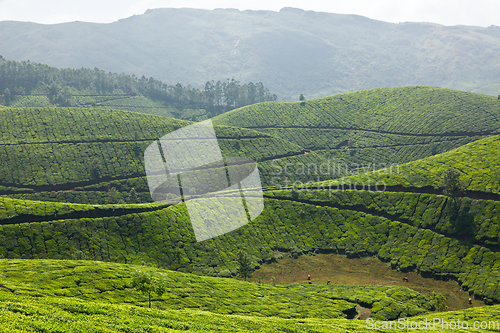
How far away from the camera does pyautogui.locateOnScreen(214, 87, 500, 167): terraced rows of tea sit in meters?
148

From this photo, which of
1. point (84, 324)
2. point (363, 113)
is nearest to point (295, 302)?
point (84, 324)

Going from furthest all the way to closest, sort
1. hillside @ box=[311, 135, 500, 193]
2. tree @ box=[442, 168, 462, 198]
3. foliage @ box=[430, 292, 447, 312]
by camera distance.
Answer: hillside @ box=[311, 135, 500, 193]
tree @ box=[442, 168, 462, 198]
foliage @ box=[430, 292, 447, 312]

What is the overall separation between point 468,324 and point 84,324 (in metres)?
44.8

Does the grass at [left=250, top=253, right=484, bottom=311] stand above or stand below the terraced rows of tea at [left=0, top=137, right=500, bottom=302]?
below

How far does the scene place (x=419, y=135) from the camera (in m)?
155

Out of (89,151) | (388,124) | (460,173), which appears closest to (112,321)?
(460,173)

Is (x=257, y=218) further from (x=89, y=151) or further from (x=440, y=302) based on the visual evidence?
(x=89, y=151)

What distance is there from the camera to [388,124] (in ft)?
554

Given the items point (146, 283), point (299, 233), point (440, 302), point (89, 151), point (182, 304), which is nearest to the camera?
point (146, 283)

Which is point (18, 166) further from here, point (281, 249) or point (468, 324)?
point (468, 324)

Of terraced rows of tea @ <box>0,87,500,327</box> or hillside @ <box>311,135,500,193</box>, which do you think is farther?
hillside @ <box>311,135,500,193</box>

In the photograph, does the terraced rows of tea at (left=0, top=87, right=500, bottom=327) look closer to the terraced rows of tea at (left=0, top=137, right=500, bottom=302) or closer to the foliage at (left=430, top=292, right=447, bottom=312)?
the terraced rows of tea at (left=0, top=137, right=500, bottom=302)

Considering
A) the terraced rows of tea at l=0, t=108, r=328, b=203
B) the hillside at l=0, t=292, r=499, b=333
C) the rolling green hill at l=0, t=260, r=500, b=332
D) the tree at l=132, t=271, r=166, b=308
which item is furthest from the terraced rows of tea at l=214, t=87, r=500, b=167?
the tree at l=132, t=271, r=166, b=308

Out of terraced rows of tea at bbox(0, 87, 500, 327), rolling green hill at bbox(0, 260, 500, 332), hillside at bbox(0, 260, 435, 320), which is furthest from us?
terraced rows of tea at bbox(0, 87, 500, 327)
